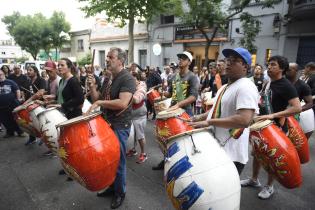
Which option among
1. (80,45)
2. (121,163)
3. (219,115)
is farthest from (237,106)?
(80,45)

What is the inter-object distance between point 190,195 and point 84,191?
2.21m

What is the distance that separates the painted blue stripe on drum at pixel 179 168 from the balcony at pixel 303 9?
11754 mm

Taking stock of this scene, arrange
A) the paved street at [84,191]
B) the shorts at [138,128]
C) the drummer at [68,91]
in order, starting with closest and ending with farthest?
the paved street at [84,191], the drummer at [68,91], the shorts at [138,128]

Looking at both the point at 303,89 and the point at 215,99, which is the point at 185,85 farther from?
the point at 303,89

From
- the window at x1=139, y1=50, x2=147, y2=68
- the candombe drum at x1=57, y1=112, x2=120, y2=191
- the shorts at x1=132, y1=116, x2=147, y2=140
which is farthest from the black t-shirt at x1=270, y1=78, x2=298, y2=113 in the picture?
the window at x1=139, y1=50, x2=147, y2=68

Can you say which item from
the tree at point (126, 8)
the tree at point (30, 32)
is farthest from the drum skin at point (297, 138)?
the tree at point (30, 32)

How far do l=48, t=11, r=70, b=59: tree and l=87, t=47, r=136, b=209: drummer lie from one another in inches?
1124

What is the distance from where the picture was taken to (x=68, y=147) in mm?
2508

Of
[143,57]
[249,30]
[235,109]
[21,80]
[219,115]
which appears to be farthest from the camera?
[143,57]

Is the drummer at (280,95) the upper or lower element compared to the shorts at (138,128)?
upper

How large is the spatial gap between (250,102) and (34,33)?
3175 cm

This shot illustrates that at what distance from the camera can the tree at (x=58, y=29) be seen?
95.5ft

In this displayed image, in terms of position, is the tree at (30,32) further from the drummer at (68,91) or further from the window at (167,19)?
the drummer at (68,91)

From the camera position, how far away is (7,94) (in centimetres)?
634
